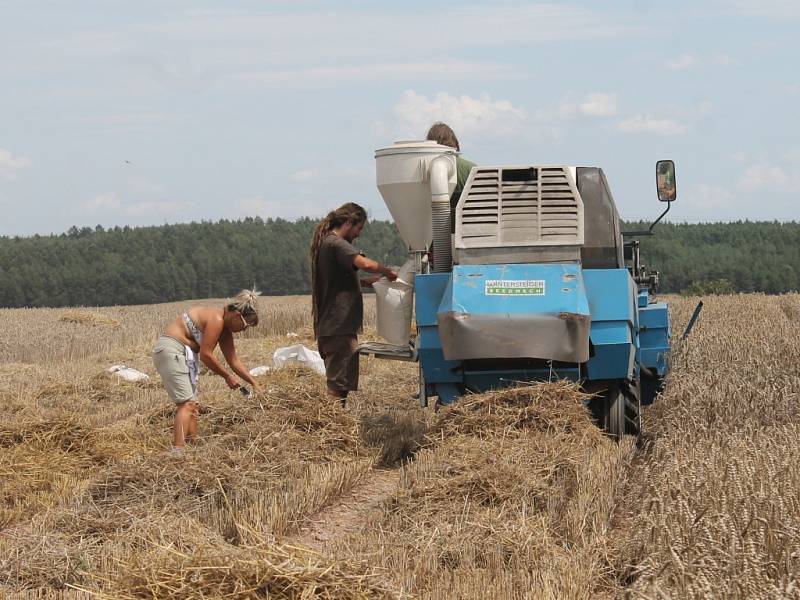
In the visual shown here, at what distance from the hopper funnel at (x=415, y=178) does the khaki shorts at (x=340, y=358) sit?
1051 mm

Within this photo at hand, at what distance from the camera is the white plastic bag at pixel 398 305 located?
9.45 metres

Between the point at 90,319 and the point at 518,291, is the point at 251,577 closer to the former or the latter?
the point at 518,291

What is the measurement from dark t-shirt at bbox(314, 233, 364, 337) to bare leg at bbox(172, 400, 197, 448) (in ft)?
4.27

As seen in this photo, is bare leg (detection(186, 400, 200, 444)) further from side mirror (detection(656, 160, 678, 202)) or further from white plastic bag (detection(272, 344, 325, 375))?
white plastic bag (detection(272, 344, 325, 375))

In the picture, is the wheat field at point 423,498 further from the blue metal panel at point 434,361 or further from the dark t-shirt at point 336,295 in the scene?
the dark t-shirt at point 336,295

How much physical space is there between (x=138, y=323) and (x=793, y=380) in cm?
2201

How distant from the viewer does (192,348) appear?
8.99 m

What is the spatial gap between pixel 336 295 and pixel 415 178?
1179 millimetres

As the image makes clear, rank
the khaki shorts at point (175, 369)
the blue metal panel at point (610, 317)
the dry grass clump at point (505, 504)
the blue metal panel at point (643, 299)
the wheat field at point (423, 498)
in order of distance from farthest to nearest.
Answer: the blue metal panel at point (643, 299)
the khaki shorts at point (175, 369)
the blue metal panel at point (610, 317)
the dry grass clump at point (505, 504)
the wheat field at point (423, 498)

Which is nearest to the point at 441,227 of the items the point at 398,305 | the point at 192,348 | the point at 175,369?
the point at 398,305

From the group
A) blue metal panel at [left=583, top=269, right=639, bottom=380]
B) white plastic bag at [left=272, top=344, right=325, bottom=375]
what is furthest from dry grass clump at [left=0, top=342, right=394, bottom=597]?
white plastic bag at [left=272, top=344, right=325, bottom=375]

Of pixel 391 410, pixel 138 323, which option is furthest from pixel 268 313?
pixel 391 410

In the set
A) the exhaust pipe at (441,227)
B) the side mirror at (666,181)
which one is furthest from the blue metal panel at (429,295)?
the side mirror at (666,181)

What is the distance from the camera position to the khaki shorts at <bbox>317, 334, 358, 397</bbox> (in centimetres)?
953
